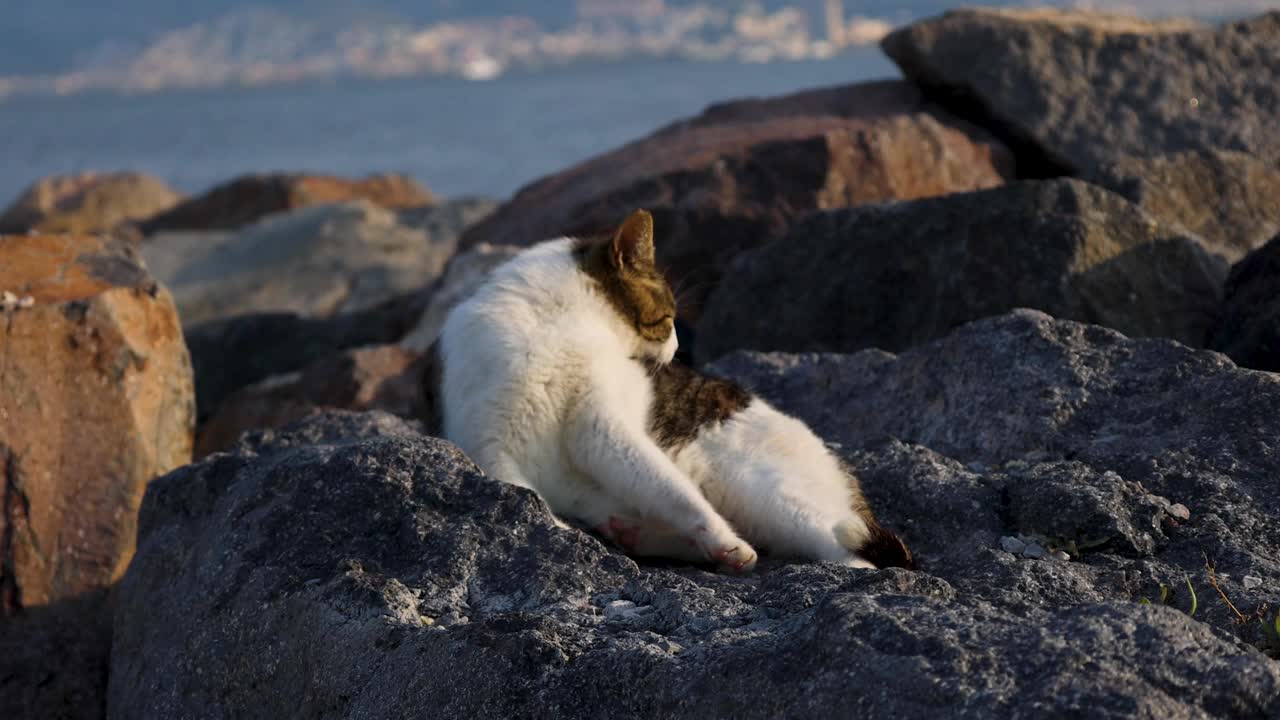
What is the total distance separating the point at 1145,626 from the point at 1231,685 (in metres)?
0.19

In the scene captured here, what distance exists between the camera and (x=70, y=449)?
5.31 m

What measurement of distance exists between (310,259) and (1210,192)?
8848 mm

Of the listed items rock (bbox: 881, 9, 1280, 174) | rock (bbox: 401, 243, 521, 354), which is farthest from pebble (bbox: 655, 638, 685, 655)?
rock (bbox: 881, 9, 1280, 174)

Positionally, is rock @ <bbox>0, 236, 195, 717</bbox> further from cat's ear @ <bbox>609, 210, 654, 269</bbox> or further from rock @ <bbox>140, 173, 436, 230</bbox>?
rock @ <bbox>140, 173, 436, 230</bbox>

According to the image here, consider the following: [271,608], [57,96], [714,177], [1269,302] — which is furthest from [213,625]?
[57,96]

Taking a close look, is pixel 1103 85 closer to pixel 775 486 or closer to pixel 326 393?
pixel 326 393

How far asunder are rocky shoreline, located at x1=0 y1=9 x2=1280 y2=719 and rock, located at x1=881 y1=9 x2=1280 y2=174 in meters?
0.03

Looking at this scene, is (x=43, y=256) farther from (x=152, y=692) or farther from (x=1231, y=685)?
(x=1231, y=685)

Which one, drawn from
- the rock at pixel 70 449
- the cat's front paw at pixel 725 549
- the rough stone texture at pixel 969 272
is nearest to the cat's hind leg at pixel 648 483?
the cat's front paw at pixel 725 549

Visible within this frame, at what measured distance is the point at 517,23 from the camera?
115375mm

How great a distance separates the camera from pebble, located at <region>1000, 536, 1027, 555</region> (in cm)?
366

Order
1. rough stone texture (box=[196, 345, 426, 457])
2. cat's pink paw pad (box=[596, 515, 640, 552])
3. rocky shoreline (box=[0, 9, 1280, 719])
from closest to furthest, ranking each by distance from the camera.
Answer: rocky shoreline (box=[0, 9, 1280, 719]) < cat's pink paw pad (box=[596, 515, 640, 552]) < rough stone texture (box=[196, 345, 426, 457])

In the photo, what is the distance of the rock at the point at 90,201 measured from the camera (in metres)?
18.1

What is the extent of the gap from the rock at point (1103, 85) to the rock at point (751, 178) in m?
0.35
